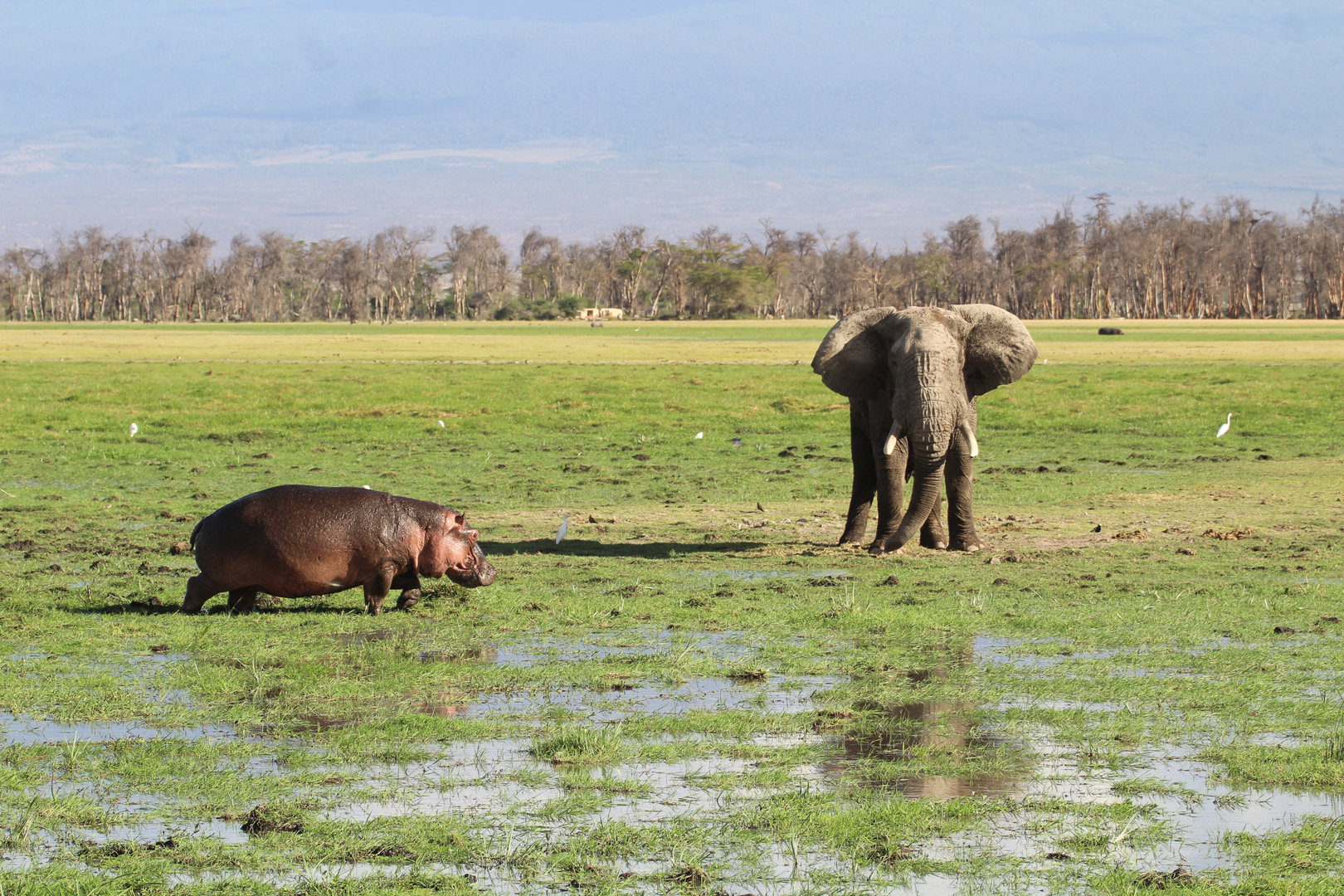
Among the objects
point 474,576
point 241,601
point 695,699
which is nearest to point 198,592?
point 241,601

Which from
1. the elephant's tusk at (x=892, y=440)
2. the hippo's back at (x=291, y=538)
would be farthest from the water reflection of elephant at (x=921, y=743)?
the elephant's tusk at (x=892, y=440)

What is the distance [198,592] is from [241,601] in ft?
1.09

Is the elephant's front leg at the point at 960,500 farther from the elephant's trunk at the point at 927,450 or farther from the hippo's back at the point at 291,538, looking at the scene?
the hippo's back at the point at 291,538

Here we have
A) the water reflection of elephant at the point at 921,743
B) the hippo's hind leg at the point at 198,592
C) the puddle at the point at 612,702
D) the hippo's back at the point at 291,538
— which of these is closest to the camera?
the water reflection of elephant at the point at 921,743

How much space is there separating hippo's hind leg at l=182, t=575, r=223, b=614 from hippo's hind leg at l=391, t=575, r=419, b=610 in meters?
1.32

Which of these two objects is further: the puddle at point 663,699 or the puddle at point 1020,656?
the puddle at point 1020,656

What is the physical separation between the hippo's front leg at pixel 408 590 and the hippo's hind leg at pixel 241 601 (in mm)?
1061

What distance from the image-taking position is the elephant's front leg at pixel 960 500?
14680 millimetres

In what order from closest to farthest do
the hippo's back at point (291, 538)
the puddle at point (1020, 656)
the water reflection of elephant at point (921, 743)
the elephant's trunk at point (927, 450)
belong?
the water reflection of elephant at point (921, 743) → the puddle at point (1020, 656) → the hippo's back at point (291, 538) → the elephant's trunk at point (927, 450)

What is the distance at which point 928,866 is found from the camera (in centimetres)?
555

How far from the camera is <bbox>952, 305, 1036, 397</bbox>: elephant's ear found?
15508 mm

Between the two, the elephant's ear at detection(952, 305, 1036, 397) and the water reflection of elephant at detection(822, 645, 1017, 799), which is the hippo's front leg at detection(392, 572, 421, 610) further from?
the elephant's ear at detection(952, 305, 1036, 397)

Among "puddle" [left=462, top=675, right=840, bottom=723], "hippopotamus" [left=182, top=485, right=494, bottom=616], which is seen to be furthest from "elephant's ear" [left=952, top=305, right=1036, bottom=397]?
"puddle" [left=462, top=675, right=840, bottom=723]

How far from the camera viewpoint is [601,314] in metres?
153
